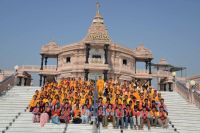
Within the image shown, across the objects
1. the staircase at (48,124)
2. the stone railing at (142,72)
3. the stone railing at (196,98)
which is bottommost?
the staircase at (48,124)

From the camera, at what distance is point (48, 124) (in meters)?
13.6

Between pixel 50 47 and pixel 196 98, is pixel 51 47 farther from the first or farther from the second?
pixel 196 98

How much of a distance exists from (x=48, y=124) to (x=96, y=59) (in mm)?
20018

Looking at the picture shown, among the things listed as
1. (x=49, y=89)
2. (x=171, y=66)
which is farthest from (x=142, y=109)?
(x=171, y=66)

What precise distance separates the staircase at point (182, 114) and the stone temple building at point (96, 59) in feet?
43.1

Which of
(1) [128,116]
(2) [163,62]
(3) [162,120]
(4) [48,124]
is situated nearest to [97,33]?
(2) [163,62]

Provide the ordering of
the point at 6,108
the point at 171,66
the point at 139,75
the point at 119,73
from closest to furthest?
the point at 6,108
the point at 119,73
the point at 139,75
the point at 171,66

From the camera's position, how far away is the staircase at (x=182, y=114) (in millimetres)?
14873

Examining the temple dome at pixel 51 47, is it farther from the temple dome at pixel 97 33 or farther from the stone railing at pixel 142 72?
the stone railing at pixel 142 72

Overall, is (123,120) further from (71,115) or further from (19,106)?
(19,106)

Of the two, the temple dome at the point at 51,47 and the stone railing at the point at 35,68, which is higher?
the temple dome at the point at 51,47

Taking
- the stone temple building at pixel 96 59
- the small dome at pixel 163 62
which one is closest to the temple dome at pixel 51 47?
the stone temple building at pixel 96 59

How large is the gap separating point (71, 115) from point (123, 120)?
9.15ft

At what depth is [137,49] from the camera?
130 ft
